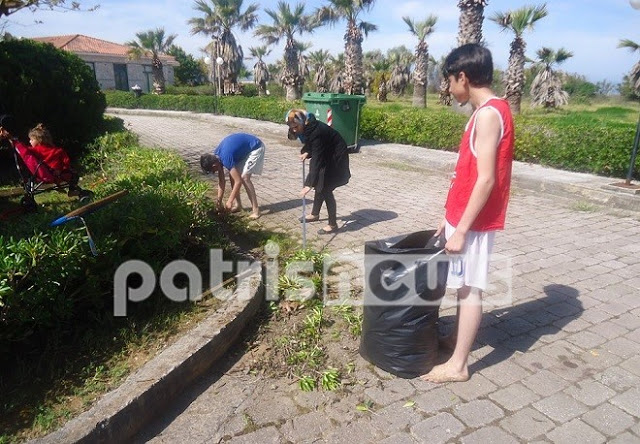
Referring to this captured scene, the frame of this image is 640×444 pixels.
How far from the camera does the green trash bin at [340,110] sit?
10.4 m

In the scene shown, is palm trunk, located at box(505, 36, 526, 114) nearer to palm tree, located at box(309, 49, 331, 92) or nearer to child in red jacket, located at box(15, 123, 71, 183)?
palm tree, located at box(309, 49, 331, 92)

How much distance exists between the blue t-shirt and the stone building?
3967 cm

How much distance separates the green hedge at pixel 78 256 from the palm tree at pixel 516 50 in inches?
827

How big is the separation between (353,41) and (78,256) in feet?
73.4

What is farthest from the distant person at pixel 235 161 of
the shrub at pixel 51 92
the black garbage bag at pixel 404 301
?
the shrub at pixel 51 92

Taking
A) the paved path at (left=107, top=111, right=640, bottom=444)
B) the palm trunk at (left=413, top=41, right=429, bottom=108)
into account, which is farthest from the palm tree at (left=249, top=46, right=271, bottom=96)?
the paved path at (left=107, top=111, right=640, bottom=444)

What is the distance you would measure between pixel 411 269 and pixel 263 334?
1306 millimetres

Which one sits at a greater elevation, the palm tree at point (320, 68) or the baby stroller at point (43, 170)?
the palm tree at point (320, 68)

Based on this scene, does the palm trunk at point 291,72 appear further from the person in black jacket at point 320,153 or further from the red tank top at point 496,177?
the red tank top at point 496,177

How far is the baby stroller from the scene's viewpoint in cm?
575

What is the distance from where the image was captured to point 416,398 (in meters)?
2.66

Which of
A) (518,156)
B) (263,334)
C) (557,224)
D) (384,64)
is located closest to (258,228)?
(263,334)

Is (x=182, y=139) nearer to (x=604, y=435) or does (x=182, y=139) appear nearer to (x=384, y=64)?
(x=604, y=435)

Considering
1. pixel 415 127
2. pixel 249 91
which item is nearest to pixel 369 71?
pixel 249 91
